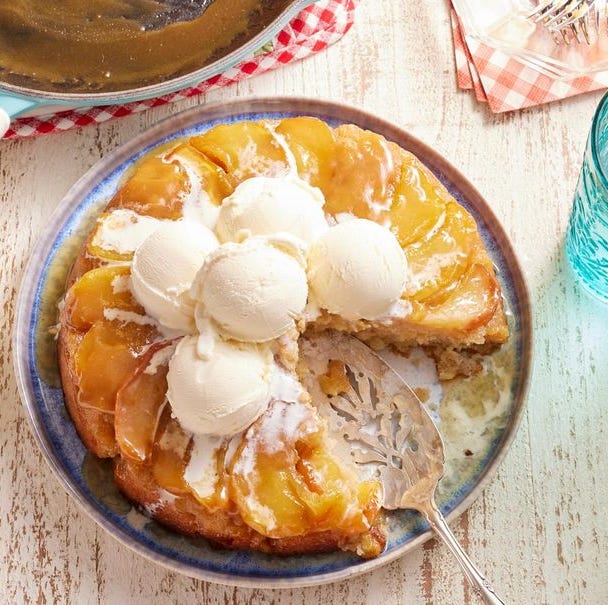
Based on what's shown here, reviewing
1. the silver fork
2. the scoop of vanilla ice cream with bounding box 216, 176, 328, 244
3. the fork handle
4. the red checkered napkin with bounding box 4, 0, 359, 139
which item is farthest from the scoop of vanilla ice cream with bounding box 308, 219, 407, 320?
the silver fork

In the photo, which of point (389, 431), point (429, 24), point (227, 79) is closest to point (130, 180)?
point (227, 79)

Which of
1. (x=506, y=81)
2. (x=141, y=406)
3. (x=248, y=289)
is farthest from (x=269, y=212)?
(x=506, y=81)

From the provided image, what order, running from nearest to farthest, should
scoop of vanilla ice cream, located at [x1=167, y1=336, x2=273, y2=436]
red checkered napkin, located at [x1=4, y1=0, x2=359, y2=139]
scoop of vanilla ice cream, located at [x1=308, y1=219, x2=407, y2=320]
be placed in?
1. scoop of vanilla ice cream, located at [x1=167, y1=336, x2=273, y2=436]
2. scoop of vanilla ice cream, located at [x1=308, y1=219, x2=407, y2=320]
3. red checkered napkin, located at [x1=4, y1=0, x2=359, y2=139]

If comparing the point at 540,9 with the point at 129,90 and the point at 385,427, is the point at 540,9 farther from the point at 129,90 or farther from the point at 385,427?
the point at 385,427

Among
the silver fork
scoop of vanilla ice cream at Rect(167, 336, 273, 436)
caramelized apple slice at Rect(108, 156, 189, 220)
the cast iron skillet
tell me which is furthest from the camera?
the silver fork

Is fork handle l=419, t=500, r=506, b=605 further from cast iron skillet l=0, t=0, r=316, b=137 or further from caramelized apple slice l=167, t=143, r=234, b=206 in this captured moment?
cast iron skillet l=0, t=0, r=316, b=137

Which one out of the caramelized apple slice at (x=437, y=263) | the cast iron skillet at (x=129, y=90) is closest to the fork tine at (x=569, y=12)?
the cast iron skillet at (x=129, y=90)

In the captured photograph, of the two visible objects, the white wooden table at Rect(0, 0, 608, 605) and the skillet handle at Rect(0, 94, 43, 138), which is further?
the skillet handle at Rect(0, 94, 43, 138)

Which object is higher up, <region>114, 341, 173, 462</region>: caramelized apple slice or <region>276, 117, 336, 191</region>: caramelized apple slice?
<region>276, 117, 336, 191</region>: caramelized apple slice
